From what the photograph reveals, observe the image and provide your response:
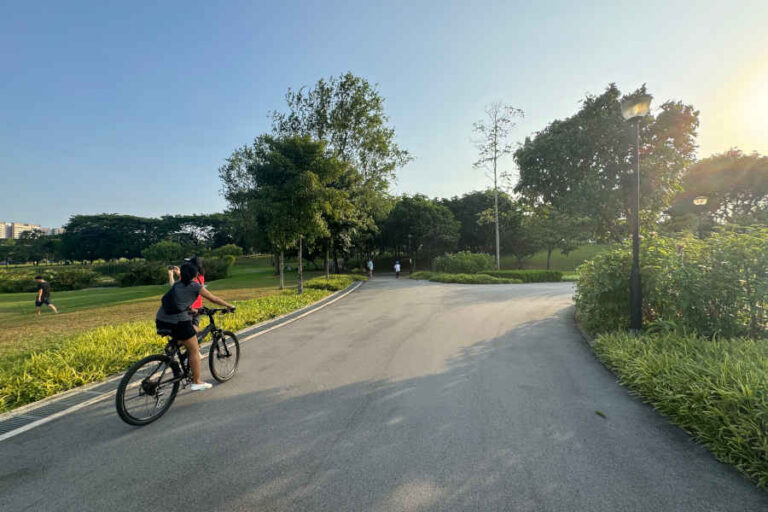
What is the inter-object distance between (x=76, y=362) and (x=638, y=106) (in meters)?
11.4

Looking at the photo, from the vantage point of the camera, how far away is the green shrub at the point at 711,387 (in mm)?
2852

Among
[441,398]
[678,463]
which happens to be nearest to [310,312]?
[441,398]

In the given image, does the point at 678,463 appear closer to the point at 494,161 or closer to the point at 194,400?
the point at 194,400

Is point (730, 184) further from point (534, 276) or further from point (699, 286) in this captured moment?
point (699, 286)

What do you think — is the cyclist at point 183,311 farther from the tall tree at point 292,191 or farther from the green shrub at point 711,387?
the tall tree at point 292,191

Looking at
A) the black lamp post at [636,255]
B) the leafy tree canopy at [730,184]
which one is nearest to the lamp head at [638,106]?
the black lamp post at [636,255]

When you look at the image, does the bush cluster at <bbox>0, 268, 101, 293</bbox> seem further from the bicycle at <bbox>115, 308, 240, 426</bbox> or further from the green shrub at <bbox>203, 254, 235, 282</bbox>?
Result: the bicycle at <bbox>115, 308, 240, 426</bbox>

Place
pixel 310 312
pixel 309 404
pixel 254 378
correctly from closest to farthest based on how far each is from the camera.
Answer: pixel 309 404, pixel 254 378, pixel 310 312

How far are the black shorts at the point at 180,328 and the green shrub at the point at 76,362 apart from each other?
214 cm

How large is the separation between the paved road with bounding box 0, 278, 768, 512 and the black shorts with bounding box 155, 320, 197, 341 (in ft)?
3.01

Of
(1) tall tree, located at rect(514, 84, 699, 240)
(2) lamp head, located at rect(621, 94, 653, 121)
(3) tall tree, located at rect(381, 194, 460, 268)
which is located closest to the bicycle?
(2) lamp head, located at rect(621, 94, 653, 121)

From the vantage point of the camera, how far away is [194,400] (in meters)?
4.29

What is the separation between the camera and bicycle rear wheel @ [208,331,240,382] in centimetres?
475

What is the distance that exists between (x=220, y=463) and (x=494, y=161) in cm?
3061
